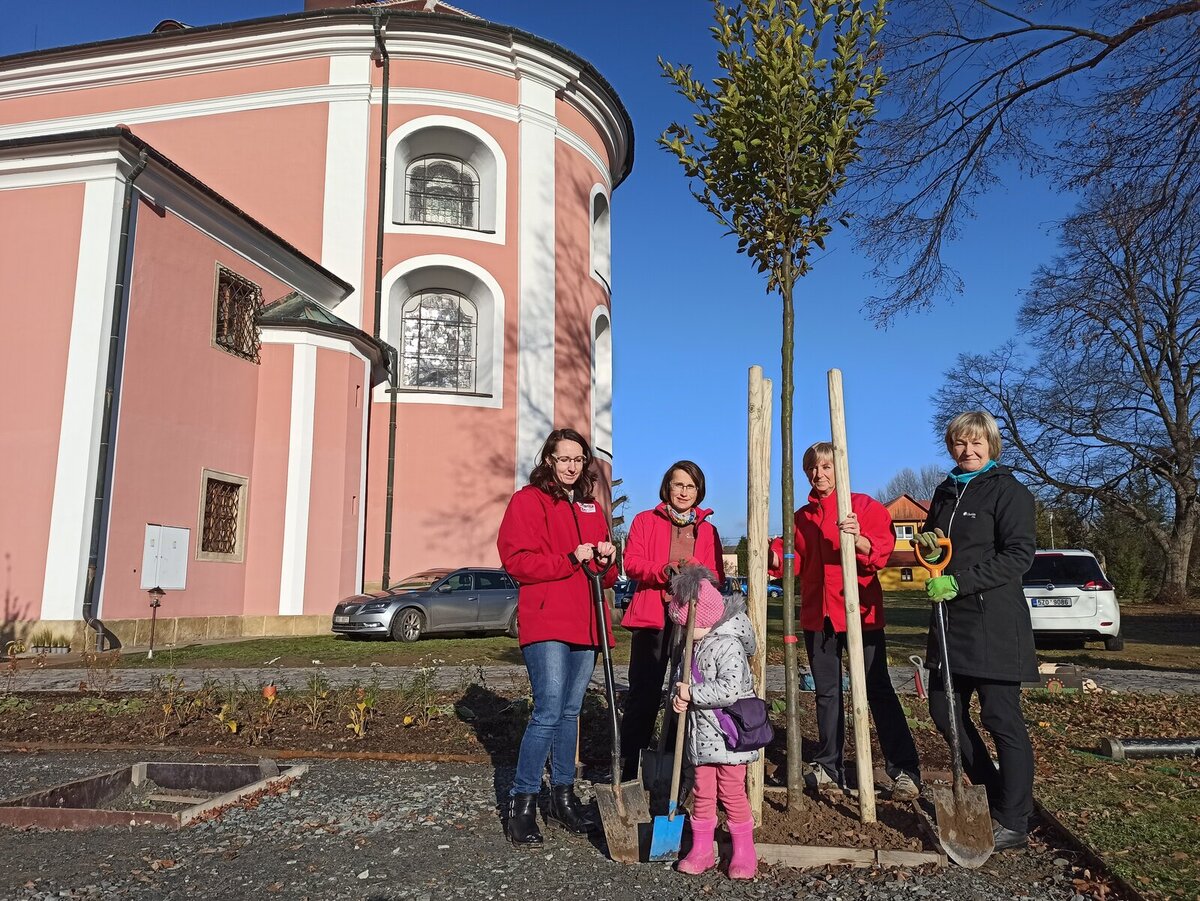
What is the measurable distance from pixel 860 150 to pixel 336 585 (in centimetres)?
1435

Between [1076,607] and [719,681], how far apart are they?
43.0 ft

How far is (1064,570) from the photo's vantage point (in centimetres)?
1540

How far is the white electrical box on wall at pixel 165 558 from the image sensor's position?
1391 cm

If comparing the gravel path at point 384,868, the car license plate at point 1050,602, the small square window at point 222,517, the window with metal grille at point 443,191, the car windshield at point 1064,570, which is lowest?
the gravel path at point 384,868

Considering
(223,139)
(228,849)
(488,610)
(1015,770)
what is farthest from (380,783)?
(223,139)

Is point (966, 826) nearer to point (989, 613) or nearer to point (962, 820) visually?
point (962, 820)

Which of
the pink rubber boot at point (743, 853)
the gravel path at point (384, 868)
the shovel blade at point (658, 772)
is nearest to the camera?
the gravel path at point (384, 868)

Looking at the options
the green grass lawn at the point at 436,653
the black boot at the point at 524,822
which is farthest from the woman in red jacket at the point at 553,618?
the green grass lawn at the point at 436,653

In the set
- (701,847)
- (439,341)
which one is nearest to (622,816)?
(701,847)

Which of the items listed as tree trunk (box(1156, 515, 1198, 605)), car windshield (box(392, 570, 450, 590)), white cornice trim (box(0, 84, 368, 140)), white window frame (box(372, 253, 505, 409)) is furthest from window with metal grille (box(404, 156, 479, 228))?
tree trunk (box(1156, 515, 1198, 605))

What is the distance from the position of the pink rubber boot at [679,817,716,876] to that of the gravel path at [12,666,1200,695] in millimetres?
4761

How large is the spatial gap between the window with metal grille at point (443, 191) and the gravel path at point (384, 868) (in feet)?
61.2

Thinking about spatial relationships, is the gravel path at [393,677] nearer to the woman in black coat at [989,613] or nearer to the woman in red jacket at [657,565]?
the woman in red jacket at [657,565]

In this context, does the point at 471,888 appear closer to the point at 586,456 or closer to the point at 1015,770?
the point at 586,456
